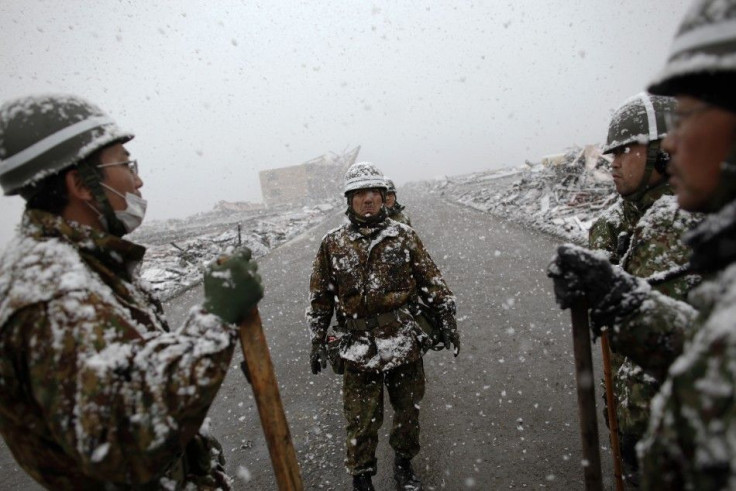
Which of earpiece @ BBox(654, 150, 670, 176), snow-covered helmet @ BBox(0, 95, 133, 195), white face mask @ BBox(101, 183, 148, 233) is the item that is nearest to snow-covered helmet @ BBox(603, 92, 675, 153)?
earpiece @ BBox(654, 150, 670, 176)

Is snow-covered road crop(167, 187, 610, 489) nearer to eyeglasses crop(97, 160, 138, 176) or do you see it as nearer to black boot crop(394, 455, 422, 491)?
black boot crop(394, 455, 422, 491)

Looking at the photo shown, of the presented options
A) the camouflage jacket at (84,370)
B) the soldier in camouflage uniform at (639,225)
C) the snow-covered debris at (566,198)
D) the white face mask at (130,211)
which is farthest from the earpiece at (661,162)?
the snow-covered debris at (566,198)

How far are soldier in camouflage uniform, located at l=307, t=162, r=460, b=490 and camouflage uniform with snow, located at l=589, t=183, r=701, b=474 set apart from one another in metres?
1.27

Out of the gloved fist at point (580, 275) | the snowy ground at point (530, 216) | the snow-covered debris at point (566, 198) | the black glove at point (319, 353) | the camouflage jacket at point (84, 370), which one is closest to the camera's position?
the camouflage jacket at point (84, 370)

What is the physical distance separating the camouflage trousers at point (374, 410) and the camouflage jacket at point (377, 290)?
18 centimetres

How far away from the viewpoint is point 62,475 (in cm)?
140

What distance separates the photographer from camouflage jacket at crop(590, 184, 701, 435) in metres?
2.21

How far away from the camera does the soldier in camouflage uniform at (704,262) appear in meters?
0.74

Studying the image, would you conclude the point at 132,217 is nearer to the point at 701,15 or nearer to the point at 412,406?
the point at 701,15

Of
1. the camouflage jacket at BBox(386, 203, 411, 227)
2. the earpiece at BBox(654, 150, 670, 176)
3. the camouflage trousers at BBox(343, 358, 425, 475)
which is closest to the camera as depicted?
the earpiece at BBox(654, 150, 670, 176)

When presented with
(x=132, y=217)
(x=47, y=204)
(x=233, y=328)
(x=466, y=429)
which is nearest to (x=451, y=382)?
(x=466, y=429)

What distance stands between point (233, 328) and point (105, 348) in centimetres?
44

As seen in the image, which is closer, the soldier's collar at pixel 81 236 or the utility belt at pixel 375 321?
the soldier's collar at pixel 81 236

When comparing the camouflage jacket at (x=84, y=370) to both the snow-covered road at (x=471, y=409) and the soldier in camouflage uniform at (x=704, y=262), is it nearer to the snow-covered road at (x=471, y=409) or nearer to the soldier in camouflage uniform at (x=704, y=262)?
the soldier in camouflage uniform at (x=704, y=262)
